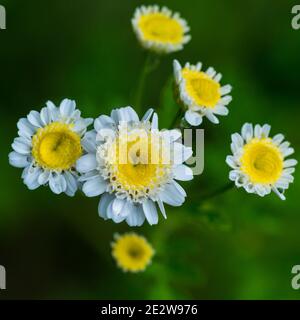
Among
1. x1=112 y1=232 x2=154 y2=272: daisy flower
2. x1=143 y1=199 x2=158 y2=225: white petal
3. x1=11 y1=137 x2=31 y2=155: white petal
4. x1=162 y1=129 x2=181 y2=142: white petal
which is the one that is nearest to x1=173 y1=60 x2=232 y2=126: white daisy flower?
x1=162 y1=129 x2=181 y2=142: white petal

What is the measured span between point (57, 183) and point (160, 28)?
1770mm

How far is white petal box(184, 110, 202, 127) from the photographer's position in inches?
143

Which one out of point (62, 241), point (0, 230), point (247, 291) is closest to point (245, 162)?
point (247, 291)

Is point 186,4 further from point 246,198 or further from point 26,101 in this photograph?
point 246,198

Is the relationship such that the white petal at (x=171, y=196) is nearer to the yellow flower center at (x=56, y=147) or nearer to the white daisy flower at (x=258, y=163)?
the white daisy flower at (x=258, y=163)

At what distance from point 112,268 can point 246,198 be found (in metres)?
1.51

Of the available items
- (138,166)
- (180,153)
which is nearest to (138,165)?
(138,166)

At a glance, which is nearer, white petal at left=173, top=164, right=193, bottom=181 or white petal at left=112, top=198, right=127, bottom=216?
white petal at left=112, top=198, right=127, bottom=216

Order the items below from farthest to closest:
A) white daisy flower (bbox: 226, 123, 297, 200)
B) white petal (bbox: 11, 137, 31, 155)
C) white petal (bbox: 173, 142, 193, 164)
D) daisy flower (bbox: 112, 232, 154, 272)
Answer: daisy flower (bbox: 112, 232, 154, 272), white daisy flower (bbox: 226, 123, 297, 200), white petal (bbox: 11, 137, 31, 155), white petal (bbox: 173, 142, 193, 164)

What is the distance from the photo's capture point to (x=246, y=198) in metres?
4.82

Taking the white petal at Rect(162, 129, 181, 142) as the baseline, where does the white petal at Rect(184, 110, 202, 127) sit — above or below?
above

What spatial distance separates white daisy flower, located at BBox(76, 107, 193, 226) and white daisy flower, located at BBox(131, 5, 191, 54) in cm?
115

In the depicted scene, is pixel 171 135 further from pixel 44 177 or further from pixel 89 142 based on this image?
pixel 44 177

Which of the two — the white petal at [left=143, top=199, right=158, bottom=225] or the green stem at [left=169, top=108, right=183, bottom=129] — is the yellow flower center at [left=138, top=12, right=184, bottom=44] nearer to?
the green stem at [left=169, top=108, right=183, bottom=129]
